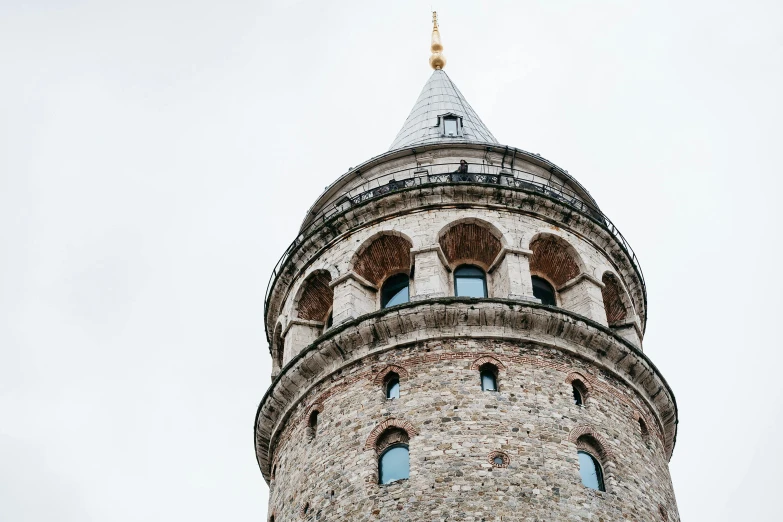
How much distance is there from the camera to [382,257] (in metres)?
28.3

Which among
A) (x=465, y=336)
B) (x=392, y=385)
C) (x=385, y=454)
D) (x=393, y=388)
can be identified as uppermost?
(x=465, y=336)

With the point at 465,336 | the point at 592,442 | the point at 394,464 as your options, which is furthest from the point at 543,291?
the point at 394,464

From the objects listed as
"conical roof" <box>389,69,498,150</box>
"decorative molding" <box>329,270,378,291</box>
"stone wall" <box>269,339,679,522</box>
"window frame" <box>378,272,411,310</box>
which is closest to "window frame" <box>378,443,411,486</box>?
"stone wall" <box>269,339,679,522</box>

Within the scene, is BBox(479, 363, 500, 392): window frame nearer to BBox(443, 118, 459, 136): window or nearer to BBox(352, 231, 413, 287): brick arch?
BBox(352, 231, 413, 287): brick arch

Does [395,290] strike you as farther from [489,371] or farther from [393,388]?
[489,371]

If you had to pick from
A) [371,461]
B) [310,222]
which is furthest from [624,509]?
[310,222]

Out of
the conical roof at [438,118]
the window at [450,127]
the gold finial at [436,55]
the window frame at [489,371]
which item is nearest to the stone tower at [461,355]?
the window frame at [489,371]

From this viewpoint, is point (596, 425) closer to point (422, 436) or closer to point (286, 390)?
point (422, 436)

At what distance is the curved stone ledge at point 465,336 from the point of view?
2484 centimetres

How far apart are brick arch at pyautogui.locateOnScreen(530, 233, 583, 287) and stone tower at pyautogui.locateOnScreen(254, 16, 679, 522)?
36mm

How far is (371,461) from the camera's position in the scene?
74.1 ft

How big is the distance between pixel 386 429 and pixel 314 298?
677 centimetres

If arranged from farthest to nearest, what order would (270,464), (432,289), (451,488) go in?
(270,464), (432,289), (451,488)

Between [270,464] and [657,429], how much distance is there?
9.42 metres
